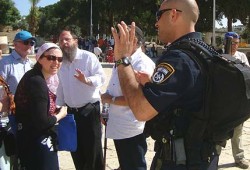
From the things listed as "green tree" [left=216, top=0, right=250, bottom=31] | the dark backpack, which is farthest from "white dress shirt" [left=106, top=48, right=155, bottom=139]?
"green tree" [left=216, top=0, right=250, bottom=31]

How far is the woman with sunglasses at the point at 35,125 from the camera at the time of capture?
136 inches

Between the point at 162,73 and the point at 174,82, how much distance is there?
0.29 feet

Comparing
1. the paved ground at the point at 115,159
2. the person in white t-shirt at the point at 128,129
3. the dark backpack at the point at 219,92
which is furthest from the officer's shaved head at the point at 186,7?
the paved ground at the point at 115,159

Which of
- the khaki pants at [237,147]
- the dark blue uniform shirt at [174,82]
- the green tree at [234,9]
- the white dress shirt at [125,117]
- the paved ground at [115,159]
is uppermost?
the green tree at [234,9]

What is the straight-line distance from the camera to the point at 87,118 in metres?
4.87

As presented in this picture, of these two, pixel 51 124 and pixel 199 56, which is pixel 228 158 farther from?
pixel 199 56

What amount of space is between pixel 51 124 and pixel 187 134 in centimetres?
155

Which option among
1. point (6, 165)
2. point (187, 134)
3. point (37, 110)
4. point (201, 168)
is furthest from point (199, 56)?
point (6, 165)

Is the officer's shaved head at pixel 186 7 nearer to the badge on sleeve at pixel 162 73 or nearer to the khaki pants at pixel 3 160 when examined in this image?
the badge on sleeve at pixel 162 73

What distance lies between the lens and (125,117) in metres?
4.10

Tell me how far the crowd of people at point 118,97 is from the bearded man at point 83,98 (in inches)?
0.5

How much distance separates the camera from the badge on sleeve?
225cm

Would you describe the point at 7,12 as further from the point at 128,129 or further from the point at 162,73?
the point at 162,73

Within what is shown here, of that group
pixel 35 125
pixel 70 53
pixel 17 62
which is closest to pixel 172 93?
pixel 35 125
